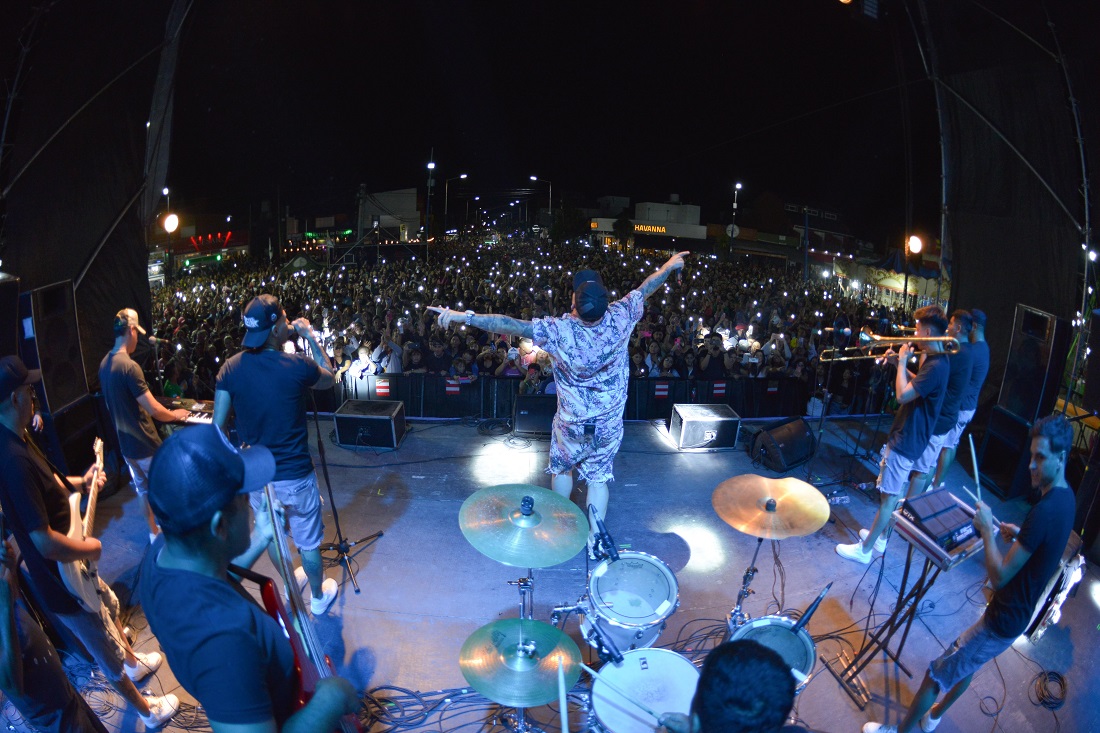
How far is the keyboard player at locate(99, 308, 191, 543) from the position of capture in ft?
14.4

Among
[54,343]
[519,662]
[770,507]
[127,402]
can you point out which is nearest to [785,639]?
[770,507]

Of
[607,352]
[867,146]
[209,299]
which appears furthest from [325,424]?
[867,146]

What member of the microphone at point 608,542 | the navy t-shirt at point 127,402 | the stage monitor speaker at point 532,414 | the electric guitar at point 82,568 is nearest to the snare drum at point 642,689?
the microphone at point 608,542

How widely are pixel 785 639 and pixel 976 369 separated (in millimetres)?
3960

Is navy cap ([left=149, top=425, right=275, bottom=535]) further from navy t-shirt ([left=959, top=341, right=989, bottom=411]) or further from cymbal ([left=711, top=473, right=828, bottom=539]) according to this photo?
navy t-shirt ([left=959, top=341, right=989, bottom=411])

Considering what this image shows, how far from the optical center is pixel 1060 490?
2.77 metres

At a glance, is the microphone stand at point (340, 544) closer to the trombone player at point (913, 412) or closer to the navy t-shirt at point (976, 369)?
the trombone player at point (913, 412)

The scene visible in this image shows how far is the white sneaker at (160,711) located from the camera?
11.1 ft

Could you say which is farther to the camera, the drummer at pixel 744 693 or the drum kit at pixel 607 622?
the drum kit at pixel 607 622

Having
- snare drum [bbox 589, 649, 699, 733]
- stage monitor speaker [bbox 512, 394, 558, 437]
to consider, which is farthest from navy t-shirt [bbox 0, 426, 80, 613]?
stage monitor speaker [bbox 512, 394, 558, 437]

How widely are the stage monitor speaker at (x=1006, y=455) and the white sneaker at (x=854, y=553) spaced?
267cm

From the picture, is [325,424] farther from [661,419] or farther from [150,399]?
[661,419]

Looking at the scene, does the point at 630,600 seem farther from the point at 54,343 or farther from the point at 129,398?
the point at 54,343

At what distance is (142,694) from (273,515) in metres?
2.76
